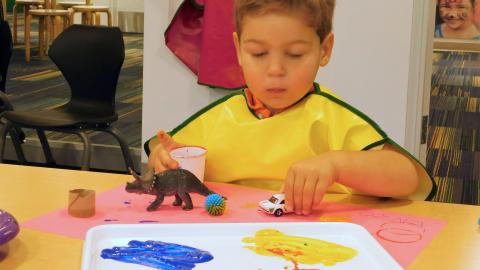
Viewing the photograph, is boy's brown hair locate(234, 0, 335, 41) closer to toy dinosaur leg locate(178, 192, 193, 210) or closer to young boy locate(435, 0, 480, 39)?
toy dinosaur leg locate(178, 192, 193, 210)

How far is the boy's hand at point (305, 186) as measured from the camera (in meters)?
1.18

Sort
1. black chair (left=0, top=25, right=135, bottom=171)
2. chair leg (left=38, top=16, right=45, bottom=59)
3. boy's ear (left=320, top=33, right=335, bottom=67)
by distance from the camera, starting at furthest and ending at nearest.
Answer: chair leg (left=38, top=16, right=45, bottom=59), black chair (left=0, top=25, right=135, bottom=171), boy's ear (left=320, top=33, right=335, bottom=67)

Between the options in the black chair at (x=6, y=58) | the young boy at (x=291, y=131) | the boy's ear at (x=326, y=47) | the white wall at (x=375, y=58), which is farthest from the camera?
the black chair at (x=6, y=58)

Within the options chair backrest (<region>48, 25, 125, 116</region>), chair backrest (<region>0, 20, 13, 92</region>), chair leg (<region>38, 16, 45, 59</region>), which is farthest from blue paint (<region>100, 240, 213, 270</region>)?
chair leg (<region>38, 16, 45, 59</region>)

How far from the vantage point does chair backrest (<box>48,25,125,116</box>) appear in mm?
3244

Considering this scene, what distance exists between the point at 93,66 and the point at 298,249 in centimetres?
243

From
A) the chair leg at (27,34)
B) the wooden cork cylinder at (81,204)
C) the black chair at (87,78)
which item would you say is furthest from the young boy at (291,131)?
the chair leg at (27,34)

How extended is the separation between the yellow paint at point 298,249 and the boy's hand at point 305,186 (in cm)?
14

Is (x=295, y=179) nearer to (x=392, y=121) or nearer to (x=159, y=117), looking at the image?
(x=392, y=121)

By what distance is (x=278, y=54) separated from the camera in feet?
4.21

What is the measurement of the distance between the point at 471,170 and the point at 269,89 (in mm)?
3297

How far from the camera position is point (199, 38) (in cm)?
321

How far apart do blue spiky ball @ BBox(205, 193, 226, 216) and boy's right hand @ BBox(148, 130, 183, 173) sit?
0.19 m

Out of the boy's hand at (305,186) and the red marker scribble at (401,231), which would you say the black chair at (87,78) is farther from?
the red marker scribble at (401,231)
